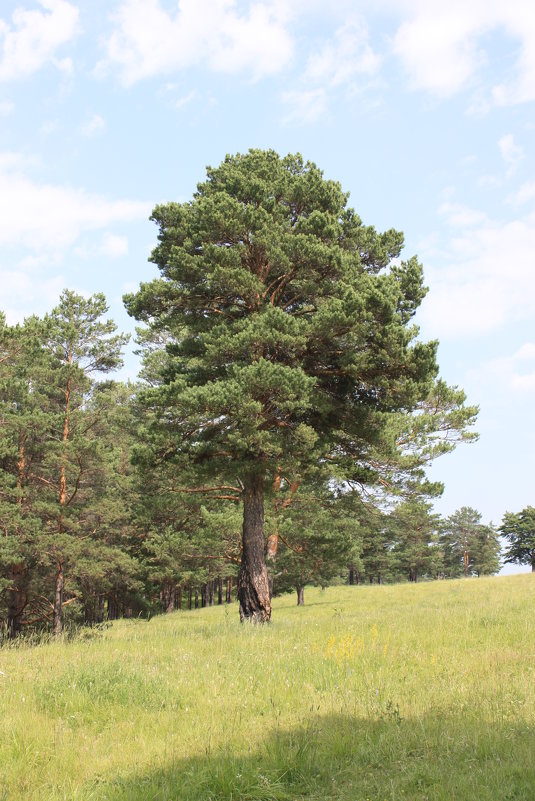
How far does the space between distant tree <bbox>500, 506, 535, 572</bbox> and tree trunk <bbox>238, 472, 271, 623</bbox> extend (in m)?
78.6

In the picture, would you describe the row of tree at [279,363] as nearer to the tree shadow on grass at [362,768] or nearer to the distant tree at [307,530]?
the distant tree at [307,530]

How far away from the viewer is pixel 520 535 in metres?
84.1

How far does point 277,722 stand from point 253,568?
8.18 meters

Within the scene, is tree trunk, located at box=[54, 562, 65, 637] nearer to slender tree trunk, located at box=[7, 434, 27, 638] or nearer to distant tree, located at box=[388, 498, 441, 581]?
slender tree trunk, located at box=[7, 434, 27, 638]

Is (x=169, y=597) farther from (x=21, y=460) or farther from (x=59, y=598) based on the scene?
(x=21, y=460)

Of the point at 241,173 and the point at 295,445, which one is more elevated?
the point at 241,173

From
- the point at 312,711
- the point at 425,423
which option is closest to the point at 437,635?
the point at 312,711

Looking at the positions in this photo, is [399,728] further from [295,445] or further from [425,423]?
[425,423]

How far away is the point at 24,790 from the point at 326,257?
37.8 feet

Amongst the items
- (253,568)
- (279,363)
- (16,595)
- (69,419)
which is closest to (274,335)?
(279,363)

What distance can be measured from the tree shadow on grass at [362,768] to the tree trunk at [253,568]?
27.7ft

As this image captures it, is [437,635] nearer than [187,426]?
Yes

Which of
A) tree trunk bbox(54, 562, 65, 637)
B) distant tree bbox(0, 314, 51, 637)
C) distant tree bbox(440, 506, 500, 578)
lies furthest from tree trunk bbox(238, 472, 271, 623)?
distant tree bbox(440, 506, 500, 578)

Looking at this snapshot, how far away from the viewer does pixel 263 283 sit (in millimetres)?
14398
